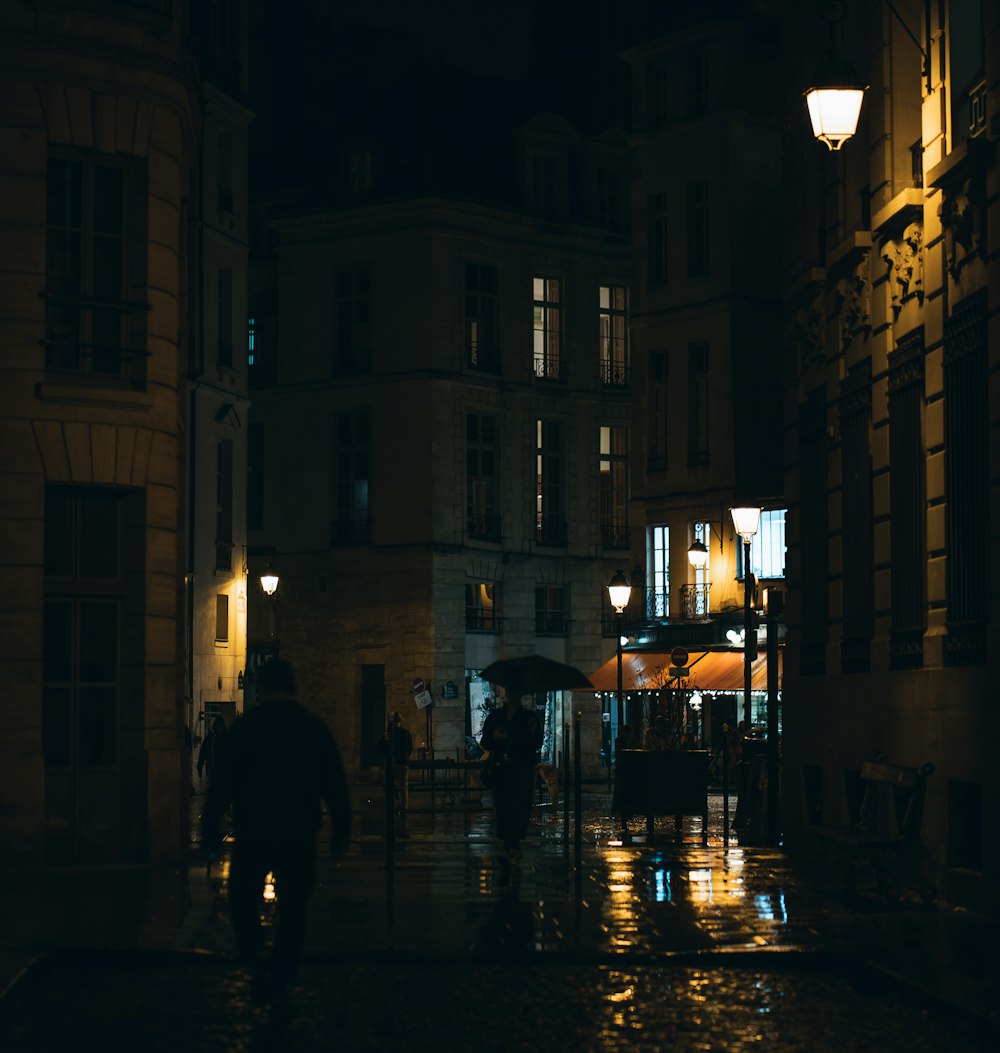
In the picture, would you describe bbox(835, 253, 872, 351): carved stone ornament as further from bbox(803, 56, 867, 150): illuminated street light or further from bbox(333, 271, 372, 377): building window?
bbox(333, 271, 372, 377): building window

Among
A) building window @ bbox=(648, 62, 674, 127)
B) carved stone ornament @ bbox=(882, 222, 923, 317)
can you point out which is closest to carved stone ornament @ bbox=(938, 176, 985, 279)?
carved stone ornament @ bbox=(882, 222, 923, 317)

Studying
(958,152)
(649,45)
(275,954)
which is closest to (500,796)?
(958,152)

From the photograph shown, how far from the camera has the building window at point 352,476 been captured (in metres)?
58.7

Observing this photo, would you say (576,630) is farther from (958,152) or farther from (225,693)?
(958,152)

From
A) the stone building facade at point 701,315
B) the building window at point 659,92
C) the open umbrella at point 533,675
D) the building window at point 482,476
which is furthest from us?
the building window at point 482,476

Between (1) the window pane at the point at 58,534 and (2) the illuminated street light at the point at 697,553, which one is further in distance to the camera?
(2) the illuminated street light at the point at 697,553

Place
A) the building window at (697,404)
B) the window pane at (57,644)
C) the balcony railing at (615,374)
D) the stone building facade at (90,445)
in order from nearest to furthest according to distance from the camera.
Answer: the stone building facade at (90,445), the window pane at (57,644), the building window at (697,404), the balcony railing at (615,374)

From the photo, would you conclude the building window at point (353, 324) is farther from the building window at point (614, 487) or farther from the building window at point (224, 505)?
the building window at point (224, 505)

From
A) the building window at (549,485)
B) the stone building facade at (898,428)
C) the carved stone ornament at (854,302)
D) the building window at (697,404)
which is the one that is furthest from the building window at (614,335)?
the carved stone ornament at (854,302)

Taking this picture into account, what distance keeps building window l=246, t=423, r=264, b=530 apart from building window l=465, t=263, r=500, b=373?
6492 millimetres

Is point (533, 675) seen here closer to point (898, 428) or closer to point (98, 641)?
point (98, 641)

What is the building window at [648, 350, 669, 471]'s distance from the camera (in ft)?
170

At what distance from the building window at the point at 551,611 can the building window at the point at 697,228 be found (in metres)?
12.1

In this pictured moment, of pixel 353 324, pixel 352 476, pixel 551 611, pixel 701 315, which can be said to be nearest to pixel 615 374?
pixel 551 611
